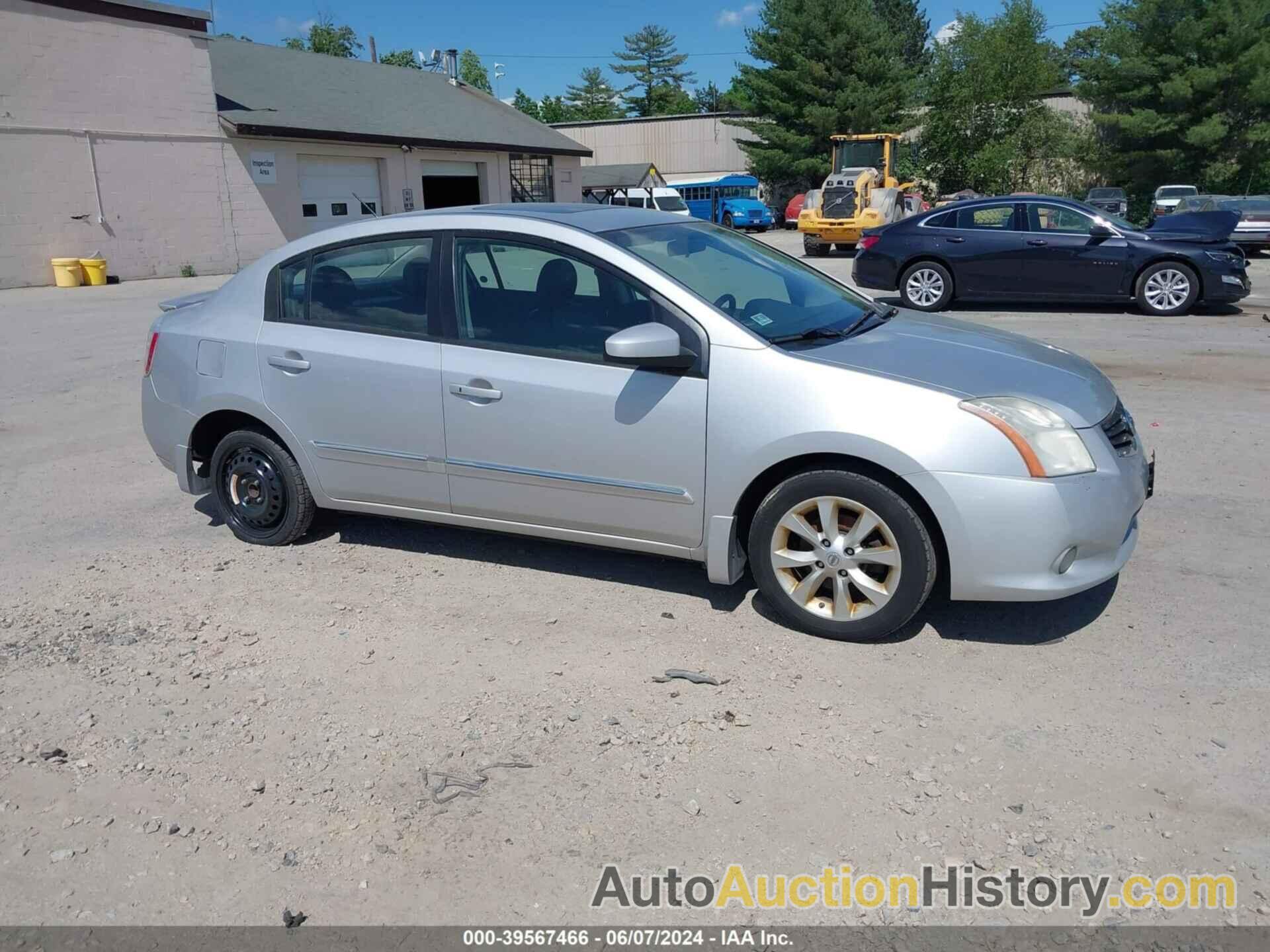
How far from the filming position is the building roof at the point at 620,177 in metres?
42.7

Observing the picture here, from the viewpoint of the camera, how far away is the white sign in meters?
25.9

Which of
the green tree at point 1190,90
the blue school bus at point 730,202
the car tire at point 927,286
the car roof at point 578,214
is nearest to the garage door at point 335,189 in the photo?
the blue school bus at point 730,202

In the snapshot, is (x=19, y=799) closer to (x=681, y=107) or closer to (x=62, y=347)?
(x=62, y=347)

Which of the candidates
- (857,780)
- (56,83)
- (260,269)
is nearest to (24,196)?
(56,83)

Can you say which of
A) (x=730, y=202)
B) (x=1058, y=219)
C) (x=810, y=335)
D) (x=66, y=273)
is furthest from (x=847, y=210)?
(x=810, y=335)

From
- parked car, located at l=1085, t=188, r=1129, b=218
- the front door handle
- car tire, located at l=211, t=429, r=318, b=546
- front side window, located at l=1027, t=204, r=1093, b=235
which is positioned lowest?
car tire, located at l=211, t=429, r=318, b=546

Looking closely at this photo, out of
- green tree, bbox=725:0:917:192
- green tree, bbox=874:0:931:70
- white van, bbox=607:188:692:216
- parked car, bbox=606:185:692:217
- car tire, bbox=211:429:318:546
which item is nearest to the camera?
car tire, bbox=211:429:318:546

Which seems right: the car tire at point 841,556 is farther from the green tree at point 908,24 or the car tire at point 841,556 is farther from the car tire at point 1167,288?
the green tree at point 908,24

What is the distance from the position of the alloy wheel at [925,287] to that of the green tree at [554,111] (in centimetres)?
8958

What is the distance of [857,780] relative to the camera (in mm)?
3215

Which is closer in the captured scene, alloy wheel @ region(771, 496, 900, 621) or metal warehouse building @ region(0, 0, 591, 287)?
alloy wheel @ region(771, 496, 900, 621)

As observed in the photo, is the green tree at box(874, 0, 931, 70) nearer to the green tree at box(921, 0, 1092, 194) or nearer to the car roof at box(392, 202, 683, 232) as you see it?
the green tree at box(921, 0, 1092, 194)

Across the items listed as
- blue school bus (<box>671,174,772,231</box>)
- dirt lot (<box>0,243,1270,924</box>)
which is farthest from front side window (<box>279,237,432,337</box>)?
blue school bus (<box>671,174,772,231</box>)

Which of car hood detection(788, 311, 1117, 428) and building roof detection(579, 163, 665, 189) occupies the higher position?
building roof detection(579, 163, 665, 189)
